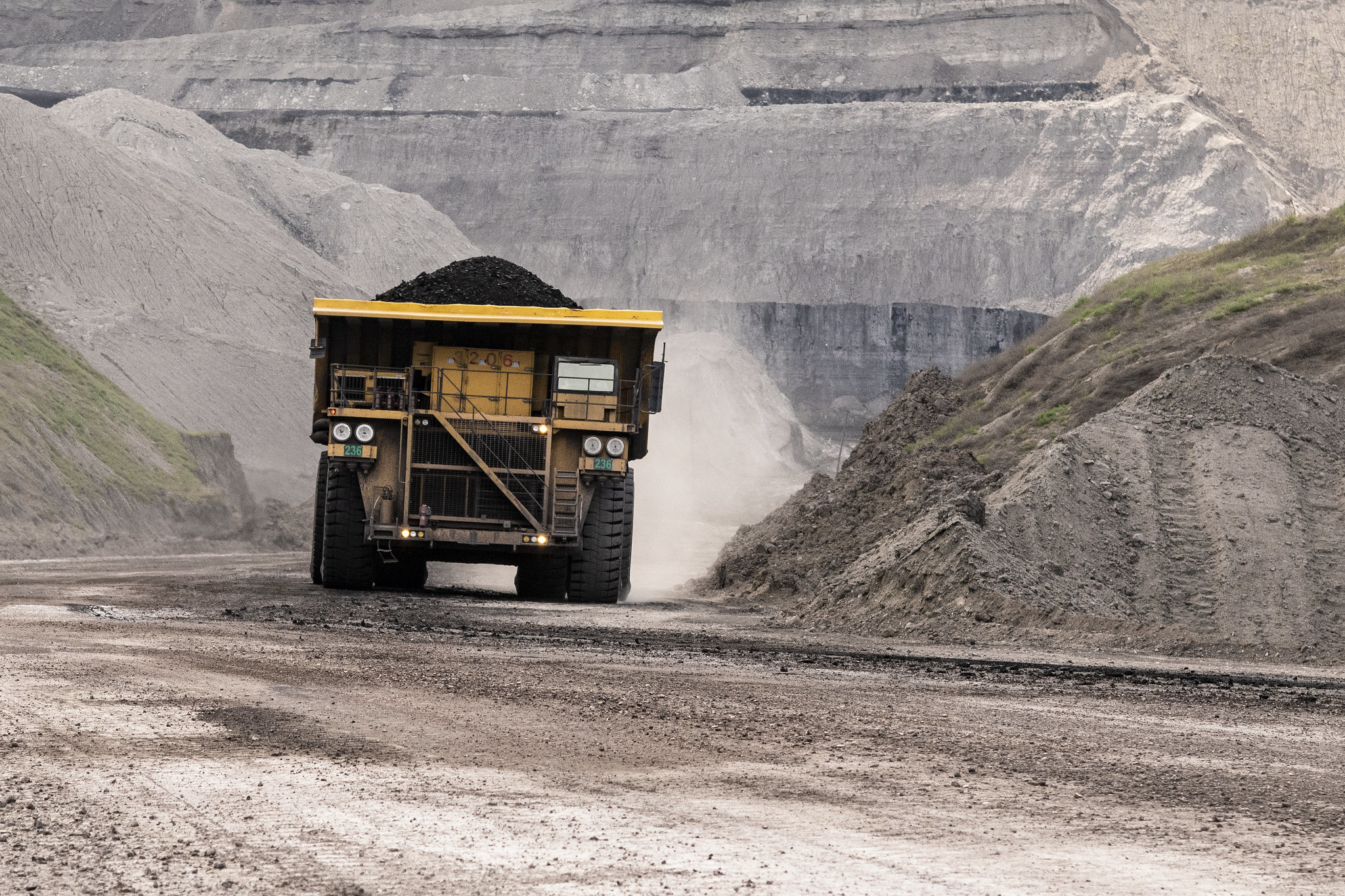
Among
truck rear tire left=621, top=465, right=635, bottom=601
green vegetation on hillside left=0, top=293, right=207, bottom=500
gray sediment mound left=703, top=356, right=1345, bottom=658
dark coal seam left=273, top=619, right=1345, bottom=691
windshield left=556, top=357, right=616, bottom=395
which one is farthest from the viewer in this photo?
green vegetation on hillside left=0, top=293, right=207, bottom=500

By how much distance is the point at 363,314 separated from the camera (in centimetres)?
1761

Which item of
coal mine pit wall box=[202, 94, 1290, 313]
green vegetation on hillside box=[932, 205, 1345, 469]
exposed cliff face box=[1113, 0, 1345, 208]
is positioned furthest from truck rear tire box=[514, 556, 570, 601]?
exposed cliff face box=[1113, 0, 1345, 208]

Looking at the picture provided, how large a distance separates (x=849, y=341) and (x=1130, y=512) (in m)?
75.1

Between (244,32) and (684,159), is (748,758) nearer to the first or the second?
(684,159)

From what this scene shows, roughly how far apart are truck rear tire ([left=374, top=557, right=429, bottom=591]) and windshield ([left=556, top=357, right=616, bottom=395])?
2960mm

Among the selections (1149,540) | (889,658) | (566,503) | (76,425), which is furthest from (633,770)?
(76,425)

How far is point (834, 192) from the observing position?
99438 mm

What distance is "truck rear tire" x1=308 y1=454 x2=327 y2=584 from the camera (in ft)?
60.1

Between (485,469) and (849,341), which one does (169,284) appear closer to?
(849,341)

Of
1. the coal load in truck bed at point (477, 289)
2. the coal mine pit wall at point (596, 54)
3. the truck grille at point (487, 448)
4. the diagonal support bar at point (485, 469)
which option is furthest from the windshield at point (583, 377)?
the coal mine pit wall at point (596, 54)

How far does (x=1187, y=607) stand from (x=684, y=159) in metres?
89.4

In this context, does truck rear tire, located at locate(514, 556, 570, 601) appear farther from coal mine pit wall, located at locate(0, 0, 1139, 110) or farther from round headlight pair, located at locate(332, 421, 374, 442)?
coal mine pit wall, located at locate(0, 0, 1139, 110)

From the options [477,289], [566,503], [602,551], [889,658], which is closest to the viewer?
[889,658]

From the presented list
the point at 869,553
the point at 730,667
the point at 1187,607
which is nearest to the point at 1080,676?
the point at 730,667
